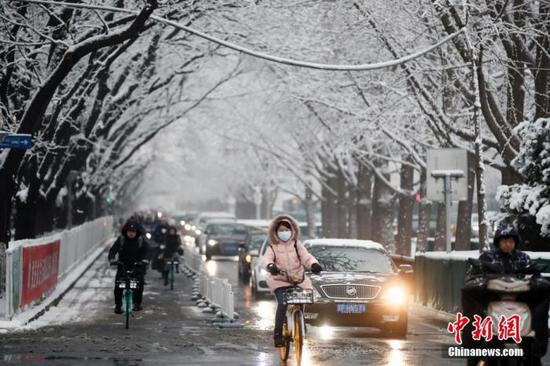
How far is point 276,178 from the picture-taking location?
8188 cm

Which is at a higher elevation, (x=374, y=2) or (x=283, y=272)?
(x=374, y=2)

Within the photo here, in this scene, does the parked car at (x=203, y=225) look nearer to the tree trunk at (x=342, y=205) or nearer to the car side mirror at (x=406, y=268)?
the tree trunk at (x=342, y=205)

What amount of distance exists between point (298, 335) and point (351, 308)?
5514mm

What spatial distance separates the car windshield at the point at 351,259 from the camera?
861 inches

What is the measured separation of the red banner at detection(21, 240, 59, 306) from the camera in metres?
24.1

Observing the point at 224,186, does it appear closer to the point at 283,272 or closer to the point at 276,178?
the point at 276,178

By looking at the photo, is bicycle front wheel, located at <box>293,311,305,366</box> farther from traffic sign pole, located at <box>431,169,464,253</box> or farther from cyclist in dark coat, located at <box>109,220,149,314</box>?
traffic sign pole, located at <box>431,169,464,253</box>

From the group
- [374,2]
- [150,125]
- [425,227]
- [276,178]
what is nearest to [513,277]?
[374,2]

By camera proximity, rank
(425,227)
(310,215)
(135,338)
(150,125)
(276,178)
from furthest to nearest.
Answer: (276,178) < (310,215) < (150,125) < (425,227) < (135,338)

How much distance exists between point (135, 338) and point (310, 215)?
5368cm

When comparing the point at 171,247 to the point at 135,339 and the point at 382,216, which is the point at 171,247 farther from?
the point at 135,339

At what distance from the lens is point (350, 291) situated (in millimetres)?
20891

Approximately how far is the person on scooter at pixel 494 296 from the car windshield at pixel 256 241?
84.2ft

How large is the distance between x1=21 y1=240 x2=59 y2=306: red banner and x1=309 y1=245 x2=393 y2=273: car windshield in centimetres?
514
